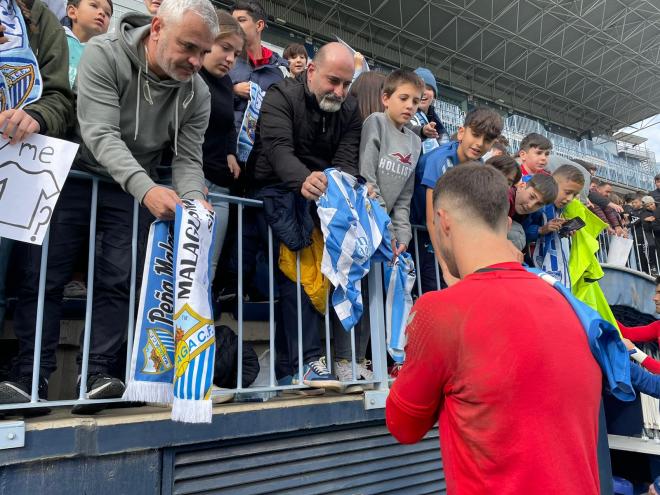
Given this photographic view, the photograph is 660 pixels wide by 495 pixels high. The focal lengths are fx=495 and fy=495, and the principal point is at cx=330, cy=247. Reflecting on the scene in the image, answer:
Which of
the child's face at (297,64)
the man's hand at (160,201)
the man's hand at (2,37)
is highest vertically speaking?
the child's face at (297,64)

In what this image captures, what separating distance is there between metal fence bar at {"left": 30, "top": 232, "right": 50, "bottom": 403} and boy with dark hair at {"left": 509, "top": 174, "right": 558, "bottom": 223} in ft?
10.1

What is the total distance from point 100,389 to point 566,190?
4.07 metres

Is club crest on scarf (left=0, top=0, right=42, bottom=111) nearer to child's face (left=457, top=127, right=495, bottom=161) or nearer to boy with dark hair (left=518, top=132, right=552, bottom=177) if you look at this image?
child's face (left=457, top=127, right=495, bottom=161)

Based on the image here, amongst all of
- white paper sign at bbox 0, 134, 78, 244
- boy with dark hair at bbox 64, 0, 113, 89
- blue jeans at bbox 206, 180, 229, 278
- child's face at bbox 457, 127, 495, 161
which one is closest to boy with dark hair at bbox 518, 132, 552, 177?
child's face at bbox 457, 127, 495, 161

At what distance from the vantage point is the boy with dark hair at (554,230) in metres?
4.18

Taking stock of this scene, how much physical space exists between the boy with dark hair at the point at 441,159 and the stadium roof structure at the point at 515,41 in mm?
13967

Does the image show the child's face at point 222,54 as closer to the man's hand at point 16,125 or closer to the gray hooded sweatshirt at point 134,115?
the gray hooded sweatshirt at point 134,115

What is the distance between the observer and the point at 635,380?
512cm

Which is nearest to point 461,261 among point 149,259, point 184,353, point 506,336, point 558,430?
point 506,336

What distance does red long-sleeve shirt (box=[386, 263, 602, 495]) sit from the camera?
4.46ft

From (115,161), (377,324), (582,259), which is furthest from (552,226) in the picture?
(115,161)

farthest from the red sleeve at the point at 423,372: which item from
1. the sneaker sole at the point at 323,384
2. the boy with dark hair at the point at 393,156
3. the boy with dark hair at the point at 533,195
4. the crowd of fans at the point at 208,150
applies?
the boy with dark hair at the point at 533,195

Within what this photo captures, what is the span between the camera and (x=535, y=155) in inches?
187

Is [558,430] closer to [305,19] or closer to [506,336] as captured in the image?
[506,336]
